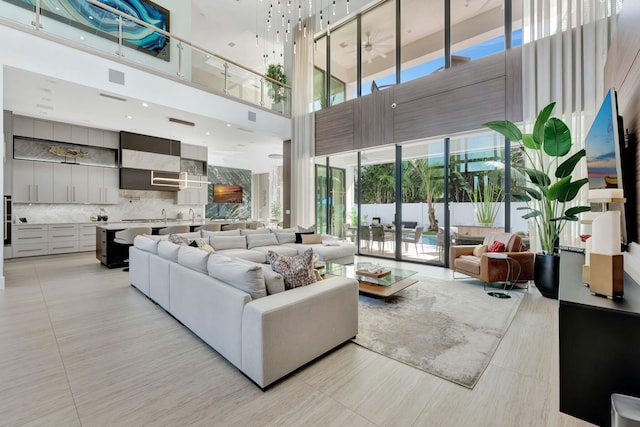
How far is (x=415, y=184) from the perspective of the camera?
6.20m

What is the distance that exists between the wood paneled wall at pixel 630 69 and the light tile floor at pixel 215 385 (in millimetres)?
1333

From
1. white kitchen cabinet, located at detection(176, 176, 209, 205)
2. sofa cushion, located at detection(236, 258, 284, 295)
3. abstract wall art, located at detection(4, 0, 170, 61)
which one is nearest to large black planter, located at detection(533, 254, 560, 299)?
sofa cushion, located at detection(236, 258, 284, 295)

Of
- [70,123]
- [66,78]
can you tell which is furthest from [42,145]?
[66,78]

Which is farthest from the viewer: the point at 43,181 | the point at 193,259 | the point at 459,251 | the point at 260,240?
the point at 43,181

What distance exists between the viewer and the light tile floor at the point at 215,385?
1.63 m

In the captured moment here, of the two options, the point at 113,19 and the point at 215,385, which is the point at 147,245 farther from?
the point at 113,19

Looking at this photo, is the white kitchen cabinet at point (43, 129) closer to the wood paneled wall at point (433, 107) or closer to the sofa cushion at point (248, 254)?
the sofa cushion at point (248, 254)

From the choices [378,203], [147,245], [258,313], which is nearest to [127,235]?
[147,245]

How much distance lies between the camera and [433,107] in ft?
18.7

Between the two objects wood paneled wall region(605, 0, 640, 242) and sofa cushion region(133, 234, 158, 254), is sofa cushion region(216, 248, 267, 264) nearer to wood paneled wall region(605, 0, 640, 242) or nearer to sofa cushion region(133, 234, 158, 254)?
sofa cushion region(133, 234, 158, 254)

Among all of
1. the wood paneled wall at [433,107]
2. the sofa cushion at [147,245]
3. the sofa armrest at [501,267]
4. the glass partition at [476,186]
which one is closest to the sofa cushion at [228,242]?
the sofa cushion at [147,245]

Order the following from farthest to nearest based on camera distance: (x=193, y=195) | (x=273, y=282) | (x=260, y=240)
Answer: (x=193, y=195) → (x=260, y=240) → (x=273, y=282)

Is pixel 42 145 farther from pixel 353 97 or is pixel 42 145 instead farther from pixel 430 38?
pixel 430 38

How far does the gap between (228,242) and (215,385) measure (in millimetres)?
3295
